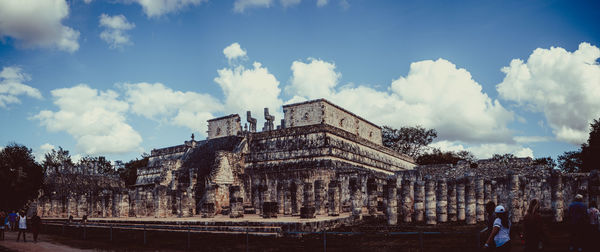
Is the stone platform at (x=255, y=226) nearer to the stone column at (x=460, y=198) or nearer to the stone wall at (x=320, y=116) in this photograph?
the stone column at (x=460, y=198)

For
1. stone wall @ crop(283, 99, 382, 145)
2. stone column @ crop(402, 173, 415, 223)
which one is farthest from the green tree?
stone column @ crop(402, 173, 415, 223)

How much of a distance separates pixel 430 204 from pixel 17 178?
96.5ft

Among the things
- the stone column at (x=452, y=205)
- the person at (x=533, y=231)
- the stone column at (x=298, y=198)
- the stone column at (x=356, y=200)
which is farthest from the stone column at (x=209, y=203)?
the person at (x=533, y=231)

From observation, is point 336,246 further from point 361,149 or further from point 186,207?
point 361,149

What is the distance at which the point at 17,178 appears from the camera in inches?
1251

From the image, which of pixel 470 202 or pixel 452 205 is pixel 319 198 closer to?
pixel 452 205

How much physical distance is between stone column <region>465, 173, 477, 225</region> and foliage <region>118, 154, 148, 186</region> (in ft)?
154

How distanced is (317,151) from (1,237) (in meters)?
17.1

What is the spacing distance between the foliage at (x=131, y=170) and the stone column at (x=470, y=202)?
Result: 4680 cm

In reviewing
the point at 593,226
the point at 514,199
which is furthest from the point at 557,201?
the point at 593,226

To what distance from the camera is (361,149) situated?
108 feet

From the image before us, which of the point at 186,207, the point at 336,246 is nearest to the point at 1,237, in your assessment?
the point at 186,207

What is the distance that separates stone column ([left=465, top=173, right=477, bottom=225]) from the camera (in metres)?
16.4

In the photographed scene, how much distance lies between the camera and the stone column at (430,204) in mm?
16969
